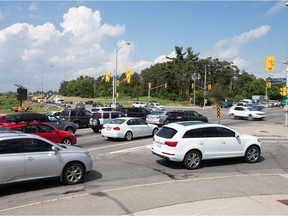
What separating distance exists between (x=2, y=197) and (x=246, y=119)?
35815 millimetres

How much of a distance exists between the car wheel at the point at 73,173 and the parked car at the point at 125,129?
31.8 feet

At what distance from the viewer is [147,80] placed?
14350 cm

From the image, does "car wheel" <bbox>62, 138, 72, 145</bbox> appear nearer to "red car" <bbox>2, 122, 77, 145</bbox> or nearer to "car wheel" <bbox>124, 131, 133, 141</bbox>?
"red car" <bbox>2, 122, 77, 145</bbox>

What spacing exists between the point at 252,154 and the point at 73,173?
7209 millimetres

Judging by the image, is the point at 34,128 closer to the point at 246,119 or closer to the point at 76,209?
the point at 76,209

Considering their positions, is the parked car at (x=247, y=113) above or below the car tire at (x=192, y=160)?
above

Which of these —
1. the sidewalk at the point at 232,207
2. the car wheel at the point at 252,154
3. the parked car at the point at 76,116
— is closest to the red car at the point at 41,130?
the car wheel at the point at 252,154

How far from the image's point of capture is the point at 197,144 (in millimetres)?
11578

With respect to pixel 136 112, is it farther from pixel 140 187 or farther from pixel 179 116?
pixel 140 187

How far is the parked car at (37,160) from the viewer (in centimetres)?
817

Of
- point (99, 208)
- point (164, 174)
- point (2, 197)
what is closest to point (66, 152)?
point (2, 197)

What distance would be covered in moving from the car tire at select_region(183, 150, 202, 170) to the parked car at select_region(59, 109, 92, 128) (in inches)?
669

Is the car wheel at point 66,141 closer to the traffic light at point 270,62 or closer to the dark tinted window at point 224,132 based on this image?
the dark tinted window at point 224,132

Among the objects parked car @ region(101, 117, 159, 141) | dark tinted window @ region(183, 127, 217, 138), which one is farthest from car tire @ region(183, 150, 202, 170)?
parked car @ region(101, 117, 159, 141)
